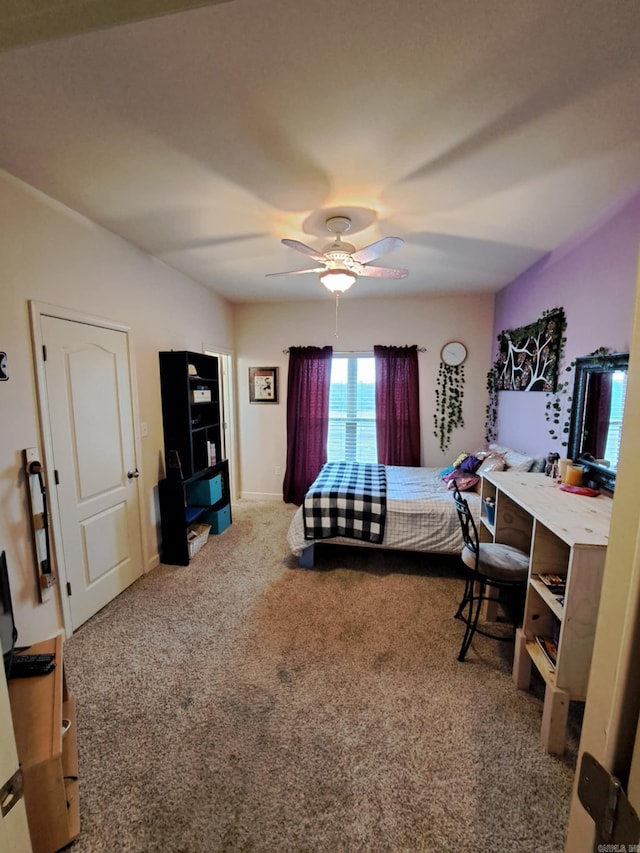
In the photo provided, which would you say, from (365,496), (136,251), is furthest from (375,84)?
(365,496)

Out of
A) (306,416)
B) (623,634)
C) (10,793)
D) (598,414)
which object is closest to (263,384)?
(306,416)

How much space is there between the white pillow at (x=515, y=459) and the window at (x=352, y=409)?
5.14ft

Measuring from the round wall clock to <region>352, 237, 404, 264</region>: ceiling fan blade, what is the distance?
7.54 feet

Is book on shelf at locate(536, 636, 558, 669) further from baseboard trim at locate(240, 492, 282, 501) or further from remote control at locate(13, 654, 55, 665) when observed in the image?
baseboard trim at locate(240, 492, 282, 501)

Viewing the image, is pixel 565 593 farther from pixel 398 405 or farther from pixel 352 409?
pixel 352 409

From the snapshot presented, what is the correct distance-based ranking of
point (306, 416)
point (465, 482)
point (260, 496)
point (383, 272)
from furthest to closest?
point (260, 496) < point (306, 416) < point (465, 482) < point (383, 272)

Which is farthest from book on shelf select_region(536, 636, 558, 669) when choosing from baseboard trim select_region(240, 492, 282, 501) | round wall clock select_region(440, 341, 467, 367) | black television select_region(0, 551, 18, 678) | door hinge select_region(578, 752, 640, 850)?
baseboard trim select_region(240, 492, 282, 501)

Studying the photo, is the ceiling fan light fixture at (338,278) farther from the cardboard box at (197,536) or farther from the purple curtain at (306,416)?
the cardboard box at (197,536)

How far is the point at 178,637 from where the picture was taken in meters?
2.20

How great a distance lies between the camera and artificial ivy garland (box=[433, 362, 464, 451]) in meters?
4.25

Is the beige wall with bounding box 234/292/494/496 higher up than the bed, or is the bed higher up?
the beige wall with bounding box 234/292/494/496

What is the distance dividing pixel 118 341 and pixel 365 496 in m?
2.34

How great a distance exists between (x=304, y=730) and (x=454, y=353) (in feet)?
12.8

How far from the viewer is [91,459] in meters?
2.39
